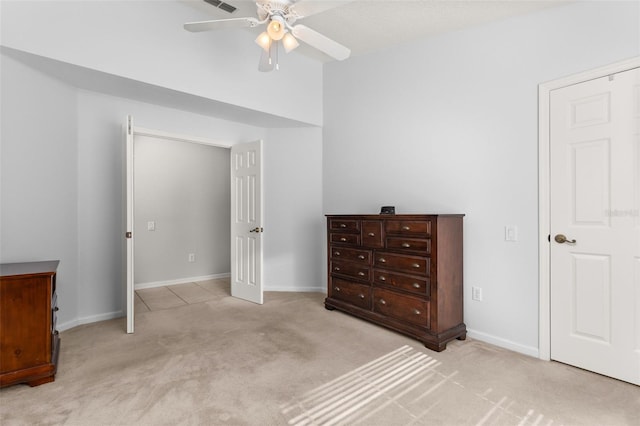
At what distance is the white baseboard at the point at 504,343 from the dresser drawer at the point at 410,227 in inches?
42.1

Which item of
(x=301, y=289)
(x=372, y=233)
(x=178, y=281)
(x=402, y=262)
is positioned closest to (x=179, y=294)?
(x=178, y=281)

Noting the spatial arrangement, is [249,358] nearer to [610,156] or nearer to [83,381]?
[83,381]

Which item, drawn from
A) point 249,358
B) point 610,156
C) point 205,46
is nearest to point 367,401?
point 249,358

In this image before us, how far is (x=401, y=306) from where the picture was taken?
2.90 meters

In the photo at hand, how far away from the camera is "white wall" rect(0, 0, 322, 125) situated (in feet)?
8.10

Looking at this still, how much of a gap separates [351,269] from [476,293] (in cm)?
122

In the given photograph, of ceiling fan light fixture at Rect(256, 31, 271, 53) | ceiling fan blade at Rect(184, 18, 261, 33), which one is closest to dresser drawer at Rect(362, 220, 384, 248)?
ceiling fan light fixture at Rect(256, 31, 271, 53)

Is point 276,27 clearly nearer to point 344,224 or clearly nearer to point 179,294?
point 344,224

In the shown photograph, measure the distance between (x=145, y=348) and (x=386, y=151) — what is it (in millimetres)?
3071

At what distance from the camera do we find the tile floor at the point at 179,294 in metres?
3.94

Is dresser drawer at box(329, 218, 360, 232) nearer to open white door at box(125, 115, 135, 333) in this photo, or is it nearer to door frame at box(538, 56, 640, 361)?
door frame at box(538, 56, 640, 361)

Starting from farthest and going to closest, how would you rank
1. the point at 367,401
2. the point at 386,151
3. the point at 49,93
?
the point at 386,151
the point at 49,93
the point at 367,401

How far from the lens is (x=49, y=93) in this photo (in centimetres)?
→ 285

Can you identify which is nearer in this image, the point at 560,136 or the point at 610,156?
the point at 610,156
